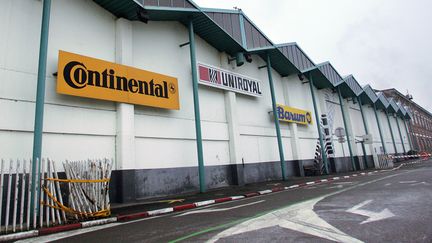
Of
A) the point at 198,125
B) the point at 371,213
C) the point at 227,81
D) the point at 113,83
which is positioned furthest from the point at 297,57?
the point at 371,213

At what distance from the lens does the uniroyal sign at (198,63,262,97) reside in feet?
49.8

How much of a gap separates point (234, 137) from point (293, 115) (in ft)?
26.3

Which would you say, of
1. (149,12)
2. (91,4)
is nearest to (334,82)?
(149,12)

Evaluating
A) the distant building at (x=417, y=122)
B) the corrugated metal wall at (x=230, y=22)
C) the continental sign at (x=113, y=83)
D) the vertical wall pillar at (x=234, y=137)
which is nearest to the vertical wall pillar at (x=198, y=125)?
the continental sign at (x=113, y=83)

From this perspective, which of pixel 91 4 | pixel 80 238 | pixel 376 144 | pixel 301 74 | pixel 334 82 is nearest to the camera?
pixel 80 238

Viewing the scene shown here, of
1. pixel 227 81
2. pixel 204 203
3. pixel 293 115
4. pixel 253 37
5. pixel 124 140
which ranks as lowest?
pixel 204 203

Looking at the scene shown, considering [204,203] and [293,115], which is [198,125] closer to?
[204,203]

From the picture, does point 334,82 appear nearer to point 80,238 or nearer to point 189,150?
point 189,150

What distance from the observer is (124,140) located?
11.0 metres

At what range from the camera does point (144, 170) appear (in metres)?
11.7

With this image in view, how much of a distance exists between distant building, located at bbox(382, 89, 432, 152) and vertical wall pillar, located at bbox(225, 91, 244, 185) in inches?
1935

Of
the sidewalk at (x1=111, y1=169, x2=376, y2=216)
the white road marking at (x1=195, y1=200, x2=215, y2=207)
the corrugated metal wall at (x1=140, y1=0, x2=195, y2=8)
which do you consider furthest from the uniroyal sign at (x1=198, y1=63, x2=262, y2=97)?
the white road marking at (x1=195, y1=200, x2=215, y2=207)

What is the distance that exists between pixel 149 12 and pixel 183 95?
171 inches

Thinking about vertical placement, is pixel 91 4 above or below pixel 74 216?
above
